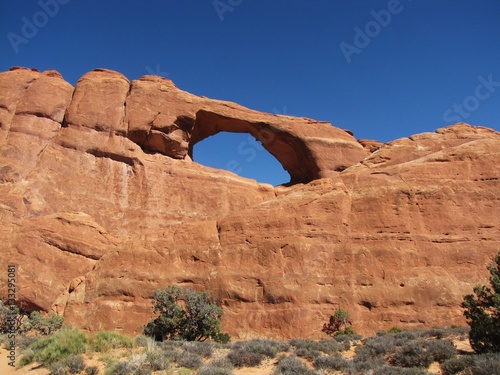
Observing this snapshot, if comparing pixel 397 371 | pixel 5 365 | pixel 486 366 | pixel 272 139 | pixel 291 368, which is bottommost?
pixel 397 371

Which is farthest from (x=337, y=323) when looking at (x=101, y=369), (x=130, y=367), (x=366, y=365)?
(x=101, y=369)

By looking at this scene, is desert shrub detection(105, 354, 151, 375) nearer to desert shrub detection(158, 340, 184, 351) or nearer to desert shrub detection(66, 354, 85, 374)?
desert shrub detection(66, 354, 85, 374)

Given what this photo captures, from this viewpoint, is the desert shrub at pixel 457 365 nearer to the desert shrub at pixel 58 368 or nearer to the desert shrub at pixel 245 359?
the desert shrub at pixel 245 359

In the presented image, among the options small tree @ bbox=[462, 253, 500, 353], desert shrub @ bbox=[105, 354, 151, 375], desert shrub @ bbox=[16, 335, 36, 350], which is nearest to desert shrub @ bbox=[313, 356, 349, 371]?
small tree @ bbox=[462, 253, 500, 353]

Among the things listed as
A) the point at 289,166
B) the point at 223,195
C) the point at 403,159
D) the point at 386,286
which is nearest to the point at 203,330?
the point at 386,286

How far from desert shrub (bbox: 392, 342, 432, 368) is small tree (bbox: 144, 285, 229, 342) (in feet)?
28.3

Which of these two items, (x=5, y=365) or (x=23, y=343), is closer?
(x=5, y=365)

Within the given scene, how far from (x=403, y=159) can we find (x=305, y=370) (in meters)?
19.6

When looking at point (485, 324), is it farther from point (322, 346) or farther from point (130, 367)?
point (130, 367)

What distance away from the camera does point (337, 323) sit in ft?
65.9

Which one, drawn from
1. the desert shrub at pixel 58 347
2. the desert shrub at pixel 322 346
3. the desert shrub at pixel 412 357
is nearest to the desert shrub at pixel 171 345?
the desert shrub at pixel 58 347

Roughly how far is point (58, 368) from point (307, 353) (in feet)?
24.2

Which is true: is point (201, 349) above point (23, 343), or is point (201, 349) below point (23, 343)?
below

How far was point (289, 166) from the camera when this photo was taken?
122 ft
